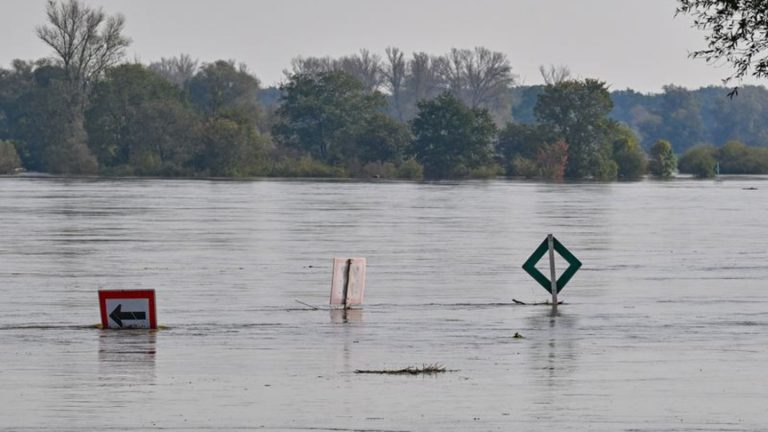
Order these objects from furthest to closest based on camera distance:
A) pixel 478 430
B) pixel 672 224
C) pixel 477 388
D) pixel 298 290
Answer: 1. pixel 672 224
2. pixel 298 290
3. pixel 477 388
4. pixel 478 430

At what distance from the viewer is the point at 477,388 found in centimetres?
1612

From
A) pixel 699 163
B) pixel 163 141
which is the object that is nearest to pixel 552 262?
pixel 163 141

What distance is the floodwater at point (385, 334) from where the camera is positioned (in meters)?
14.6

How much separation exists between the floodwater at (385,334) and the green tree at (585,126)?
93.2 metres

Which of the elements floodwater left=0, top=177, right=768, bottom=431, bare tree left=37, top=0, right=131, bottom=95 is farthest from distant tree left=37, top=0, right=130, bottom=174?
floodwater left=0, top=177, right=768, bottom=431

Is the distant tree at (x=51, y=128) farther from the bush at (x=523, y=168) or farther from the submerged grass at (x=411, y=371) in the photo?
the submerged grass at (x=411, y=371)

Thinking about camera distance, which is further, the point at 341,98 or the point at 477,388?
the point at 341,98

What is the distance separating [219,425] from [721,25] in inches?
373

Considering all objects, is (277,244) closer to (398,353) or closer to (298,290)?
(298,290)

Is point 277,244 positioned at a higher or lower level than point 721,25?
lower

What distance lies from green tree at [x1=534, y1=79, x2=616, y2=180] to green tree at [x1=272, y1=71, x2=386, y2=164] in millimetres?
16264

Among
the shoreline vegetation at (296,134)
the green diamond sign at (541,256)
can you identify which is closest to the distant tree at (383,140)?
the shoreline vegetation at (296,134)

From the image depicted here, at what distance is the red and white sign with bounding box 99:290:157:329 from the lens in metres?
21.4

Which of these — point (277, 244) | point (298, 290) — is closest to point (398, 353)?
point (298, 290)
